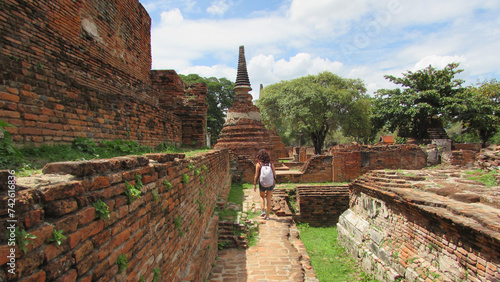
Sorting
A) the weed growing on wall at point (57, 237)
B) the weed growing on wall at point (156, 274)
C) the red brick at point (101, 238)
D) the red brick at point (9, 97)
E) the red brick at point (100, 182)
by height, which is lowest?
the weed growing on wall at point (156, 274)

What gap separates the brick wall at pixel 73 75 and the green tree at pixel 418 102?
19226 millimetres

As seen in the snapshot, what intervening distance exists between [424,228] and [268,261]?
2.65m

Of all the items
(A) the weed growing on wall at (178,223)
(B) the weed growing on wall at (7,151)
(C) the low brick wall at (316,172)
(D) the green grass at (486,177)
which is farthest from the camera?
(C) the low brick wall at (316,172)

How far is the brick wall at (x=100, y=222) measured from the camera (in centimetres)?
109

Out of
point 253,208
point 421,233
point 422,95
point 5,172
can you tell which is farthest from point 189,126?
point 422,95

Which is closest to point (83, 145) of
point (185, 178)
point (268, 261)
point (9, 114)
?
point (9, 114)

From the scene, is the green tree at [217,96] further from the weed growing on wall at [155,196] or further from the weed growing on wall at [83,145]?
the weed growing on wall at [155,196]

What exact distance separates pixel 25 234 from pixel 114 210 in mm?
672

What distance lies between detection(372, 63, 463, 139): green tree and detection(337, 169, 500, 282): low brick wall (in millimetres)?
16085

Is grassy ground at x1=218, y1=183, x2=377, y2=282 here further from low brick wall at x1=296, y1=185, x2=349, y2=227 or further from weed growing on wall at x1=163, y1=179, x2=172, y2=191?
weed growing on wall at x1=163, y1=179, x2=172, y2=191

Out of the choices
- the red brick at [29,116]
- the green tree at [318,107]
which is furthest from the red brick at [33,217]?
the green tree at [318,107]

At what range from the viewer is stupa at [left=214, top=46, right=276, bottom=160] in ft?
47.1

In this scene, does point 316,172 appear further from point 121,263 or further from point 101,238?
point 101,238

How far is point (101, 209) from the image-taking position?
1.51 m
